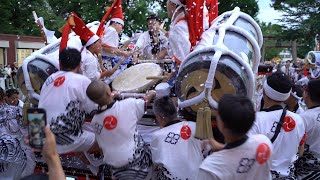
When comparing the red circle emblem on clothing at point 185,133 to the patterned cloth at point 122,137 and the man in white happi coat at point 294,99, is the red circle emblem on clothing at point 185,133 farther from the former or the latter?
the man in white happi coat at point 294,99

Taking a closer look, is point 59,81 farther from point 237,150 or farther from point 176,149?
point 237,150

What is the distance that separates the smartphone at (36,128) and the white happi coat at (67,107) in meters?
1.58

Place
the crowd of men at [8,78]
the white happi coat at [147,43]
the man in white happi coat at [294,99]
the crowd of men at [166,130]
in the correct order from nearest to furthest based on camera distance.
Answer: the crowd of men at [166,130] → the man in white happi coat at [294,99] → the white happi coat at [147,43] → the crowd of men at [8,78]

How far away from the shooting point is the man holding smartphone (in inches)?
138

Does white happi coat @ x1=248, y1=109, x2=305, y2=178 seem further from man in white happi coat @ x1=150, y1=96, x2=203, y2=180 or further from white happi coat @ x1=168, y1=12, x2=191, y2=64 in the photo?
white happi coat @ x1=168, y1=12, x2=191, y2=64

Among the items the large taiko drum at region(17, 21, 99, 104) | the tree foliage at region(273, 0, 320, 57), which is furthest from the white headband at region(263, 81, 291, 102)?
the tree foliage at region(273, 0, 320, 57)

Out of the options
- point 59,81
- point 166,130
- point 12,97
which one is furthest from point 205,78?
point 12,97

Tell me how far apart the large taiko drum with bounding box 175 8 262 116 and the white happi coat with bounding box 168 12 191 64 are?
0.36 meters

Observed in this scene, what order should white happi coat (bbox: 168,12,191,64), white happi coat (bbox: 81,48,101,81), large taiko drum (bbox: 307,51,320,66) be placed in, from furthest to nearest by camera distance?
large taiko drum (bbox: 307,51,320,66)
white happi coat (bbox: 81,48,101,81)
white happi coat (bbox: 168,12,191,64)

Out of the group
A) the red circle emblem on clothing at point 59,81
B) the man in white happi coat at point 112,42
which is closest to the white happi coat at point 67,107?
the red circle emblem on clothing at point 59,81

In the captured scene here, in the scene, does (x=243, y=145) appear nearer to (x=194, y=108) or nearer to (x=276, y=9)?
(x=194, y=108)

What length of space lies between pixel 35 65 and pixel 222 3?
518 inches

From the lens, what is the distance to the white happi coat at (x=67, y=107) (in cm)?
352

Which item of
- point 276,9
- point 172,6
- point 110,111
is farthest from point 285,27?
point 110,111
